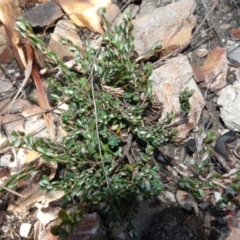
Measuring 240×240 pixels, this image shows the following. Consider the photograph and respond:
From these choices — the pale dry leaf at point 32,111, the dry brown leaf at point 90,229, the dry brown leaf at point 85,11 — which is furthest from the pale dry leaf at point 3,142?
the dry brown leaf at point 85,11

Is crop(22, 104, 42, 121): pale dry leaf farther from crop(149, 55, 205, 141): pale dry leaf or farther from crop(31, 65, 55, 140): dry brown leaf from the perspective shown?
crop(149, 55, 205, 141): pale dry leaf

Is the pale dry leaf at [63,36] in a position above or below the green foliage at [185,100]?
above

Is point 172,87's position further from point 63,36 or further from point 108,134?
point 63,36

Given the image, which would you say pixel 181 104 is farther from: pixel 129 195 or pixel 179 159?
pixel 129 195

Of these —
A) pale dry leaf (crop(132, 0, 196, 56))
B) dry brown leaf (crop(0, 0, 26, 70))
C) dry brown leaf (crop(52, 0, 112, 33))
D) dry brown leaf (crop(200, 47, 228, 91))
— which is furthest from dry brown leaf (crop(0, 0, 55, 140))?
dry brown leaf (crop(200, 47, 228, 91))

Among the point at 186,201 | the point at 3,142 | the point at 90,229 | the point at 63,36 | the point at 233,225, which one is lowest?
the point at 233,225

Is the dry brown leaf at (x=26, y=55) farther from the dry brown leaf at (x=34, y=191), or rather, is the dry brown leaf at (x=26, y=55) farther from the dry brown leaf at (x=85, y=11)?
the dry brown leaf at (x=85, y=11)

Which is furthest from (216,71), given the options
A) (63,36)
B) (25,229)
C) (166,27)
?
(25,229)
